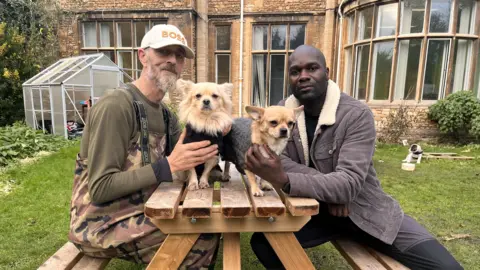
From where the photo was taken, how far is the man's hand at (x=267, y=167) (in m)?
1.92

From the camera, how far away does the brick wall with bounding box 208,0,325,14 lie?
483 inches

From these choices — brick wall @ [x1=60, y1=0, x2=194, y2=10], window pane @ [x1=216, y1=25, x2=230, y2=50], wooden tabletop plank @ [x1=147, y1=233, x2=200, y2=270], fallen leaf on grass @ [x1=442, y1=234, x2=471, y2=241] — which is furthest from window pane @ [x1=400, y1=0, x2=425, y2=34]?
wooden tabletop plank @ [x1=147, y1=233, x2=200, y2=270]

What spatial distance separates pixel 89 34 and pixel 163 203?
44.7 ft

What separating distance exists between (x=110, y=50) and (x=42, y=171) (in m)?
8.41

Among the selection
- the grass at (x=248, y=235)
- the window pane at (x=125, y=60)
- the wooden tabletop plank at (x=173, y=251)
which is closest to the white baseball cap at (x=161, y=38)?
the wooden tabletop plank at (x=173, y=251)

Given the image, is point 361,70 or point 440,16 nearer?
point 440,16

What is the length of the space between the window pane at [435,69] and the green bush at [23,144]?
11.3 meters

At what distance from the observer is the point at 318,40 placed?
41.0ft

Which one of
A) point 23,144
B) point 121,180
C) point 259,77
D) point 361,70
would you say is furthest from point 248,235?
point 259,77

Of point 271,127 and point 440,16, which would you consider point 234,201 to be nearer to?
point 271,127

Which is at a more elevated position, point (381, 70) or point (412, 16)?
point (412, 16)

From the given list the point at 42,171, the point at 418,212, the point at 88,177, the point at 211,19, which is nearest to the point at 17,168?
the point at 42,171

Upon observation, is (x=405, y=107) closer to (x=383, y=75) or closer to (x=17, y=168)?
(x=383, y=75)

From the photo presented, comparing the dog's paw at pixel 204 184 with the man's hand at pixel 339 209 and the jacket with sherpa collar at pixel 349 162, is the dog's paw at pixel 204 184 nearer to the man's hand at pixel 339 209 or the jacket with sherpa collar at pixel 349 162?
the jacket with sherpa collar at pixel 349 162
